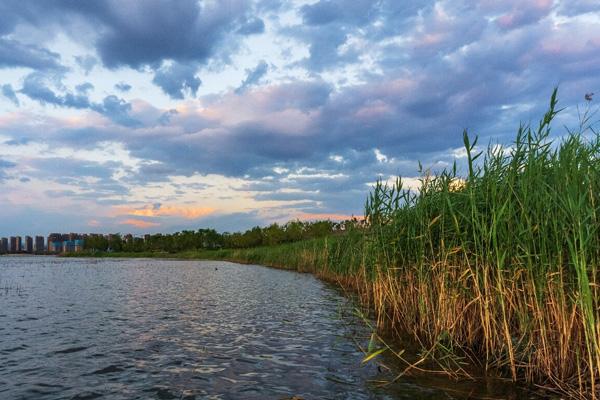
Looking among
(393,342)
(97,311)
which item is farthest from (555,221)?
(97,311)

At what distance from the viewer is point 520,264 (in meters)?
7.68

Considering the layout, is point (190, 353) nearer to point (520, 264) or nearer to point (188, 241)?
point (520, 264)

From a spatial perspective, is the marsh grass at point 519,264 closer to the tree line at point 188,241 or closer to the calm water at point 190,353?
the calm water at point 190,353

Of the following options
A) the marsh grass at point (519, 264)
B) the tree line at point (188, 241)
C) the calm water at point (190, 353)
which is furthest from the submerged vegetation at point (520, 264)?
the tree line at point (188, 241)

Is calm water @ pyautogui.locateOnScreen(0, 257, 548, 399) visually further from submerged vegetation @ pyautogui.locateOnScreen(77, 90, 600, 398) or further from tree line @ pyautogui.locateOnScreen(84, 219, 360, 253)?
tree line @ pyautogui.locateOnScreen(84, 219, 360, 253)

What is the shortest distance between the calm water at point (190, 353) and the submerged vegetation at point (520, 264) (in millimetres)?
1242

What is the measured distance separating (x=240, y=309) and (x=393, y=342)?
9.77 meters

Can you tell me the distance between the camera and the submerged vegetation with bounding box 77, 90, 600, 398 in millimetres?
6789

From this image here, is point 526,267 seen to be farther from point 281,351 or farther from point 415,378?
point 281,351

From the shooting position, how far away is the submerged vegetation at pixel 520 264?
6.79 metres

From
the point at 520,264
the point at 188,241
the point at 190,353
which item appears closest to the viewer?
the point at 520,264

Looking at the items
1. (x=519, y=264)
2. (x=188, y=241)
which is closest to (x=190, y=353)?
(x=519, y=264)

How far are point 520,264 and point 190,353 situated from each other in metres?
9.22

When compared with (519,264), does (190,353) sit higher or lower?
lower
